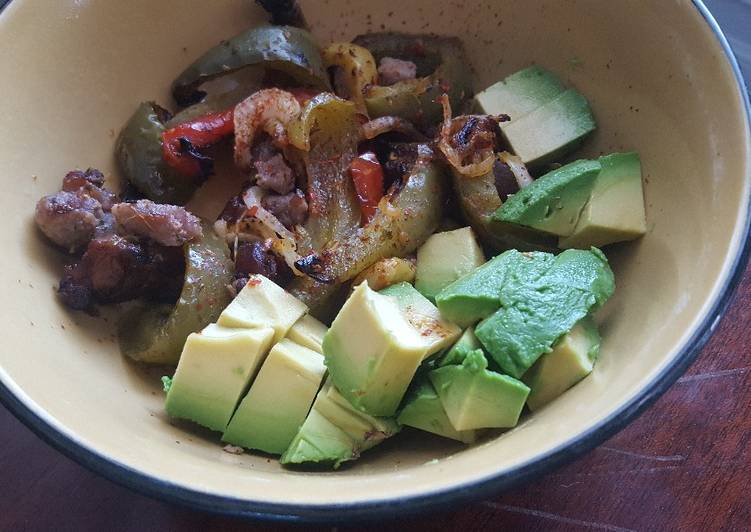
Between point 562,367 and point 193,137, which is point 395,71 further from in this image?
point 562,367

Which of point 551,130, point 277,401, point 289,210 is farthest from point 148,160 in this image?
point 551,130

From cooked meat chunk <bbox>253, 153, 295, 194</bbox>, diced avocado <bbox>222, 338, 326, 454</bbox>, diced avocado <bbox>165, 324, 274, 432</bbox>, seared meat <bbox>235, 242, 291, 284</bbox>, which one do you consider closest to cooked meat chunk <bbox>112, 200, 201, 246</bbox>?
seared meat <bbox>235, 242, 291, 284</bbox>

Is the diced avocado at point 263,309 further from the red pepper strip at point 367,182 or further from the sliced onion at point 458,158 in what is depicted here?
the sliced onion at point 458,158

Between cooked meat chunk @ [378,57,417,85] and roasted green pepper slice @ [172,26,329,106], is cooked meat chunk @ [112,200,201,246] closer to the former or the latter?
roasted green pepper slice @ [172,26,329,106]

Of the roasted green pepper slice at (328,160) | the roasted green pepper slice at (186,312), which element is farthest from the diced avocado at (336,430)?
the roasted green pepper slice at (328,160)

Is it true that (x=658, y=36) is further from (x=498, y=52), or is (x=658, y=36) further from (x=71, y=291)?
(x=71, y=291)

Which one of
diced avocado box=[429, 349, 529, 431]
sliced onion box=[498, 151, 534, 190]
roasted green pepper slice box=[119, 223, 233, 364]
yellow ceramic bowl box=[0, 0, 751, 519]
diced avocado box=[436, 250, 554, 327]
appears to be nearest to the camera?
yellow ceramic bowl box=[0, 0, 751, 519]

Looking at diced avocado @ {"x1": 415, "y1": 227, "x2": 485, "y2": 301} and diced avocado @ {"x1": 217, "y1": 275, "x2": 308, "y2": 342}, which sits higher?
diced avocado @ {"x1": 217, "y1": 275, "x2": 308, "y2": 342}
